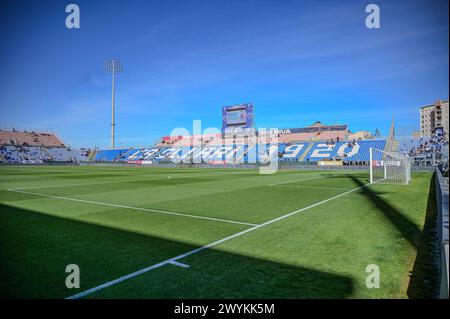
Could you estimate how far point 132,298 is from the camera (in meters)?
3.35

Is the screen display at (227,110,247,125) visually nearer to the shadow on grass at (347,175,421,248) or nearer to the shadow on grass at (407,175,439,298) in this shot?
the shadow on grass at (347,175,421,248)

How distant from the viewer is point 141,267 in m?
4.27

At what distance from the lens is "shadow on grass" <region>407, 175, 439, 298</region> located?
355cm

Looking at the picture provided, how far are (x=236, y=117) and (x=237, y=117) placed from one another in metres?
0.26

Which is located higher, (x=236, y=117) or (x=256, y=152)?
(x=236, y=117)

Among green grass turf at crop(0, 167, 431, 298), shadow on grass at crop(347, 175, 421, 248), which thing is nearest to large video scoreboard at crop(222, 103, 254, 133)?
shadow on grass at crop(347, 175, 421, 248)

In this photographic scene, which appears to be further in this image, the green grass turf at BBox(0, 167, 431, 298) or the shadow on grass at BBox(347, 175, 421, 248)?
the shadow on grass at BBox(347, 175, 421, 248)

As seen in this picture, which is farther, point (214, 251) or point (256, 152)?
point (256, 152)

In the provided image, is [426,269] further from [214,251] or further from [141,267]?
[141,267]

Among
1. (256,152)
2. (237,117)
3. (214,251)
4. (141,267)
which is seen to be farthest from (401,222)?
(237,117)

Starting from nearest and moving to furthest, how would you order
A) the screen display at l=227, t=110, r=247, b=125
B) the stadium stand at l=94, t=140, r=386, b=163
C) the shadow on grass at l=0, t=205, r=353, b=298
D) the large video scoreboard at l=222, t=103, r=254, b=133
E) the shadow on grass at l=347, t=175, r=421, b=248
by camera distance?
the shadow on grass at l=0, t=205, r=353, b=298 → the shadow on grass at l=347, t=175, r=421, b=248 → the stadium stand at l=94, t=140, r=386, b=163 → the large video scoreboard at l=222, t=103, r=254, b=133 → the screen display at l=227, t=110, r=247, b=125

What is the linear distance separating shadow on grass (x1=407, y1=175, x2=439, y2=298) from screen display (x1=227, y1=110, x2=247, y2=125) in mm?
53078

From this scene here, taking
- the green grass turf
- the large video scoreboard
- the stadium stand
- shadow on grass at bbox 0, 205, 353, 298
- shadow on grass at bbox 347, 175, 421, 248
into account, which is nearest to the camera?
shadow on grass at bbox 0, 205, 353, 298

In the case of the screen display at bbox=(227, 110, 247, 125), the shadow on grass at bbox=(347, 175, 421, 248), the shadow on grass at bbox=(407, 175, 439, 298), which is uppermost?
the screen display at bbox=(227, 110, 247, 125)
